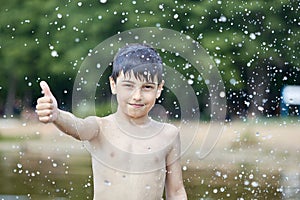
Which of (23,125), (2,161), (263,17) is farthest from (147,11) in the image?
(2,161)

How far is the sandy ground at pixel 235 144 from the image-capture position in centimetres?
841

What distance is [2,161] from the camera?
309 inches

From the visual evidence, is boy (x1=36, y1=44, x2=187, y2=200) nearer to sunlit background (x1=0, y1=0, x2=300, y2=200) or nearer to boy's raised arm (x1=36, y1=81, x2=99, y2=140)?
boy's raised arm (x1=36, y1=81, x2=99, y2=140)

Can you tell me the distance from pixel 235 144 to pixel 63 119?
787 cm

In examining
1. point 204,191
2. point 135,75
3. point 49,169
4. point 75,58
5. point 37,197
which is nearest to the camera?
point 135,75

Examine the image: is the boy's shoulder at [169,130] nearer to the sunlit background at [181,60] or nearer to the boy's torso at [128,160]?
the boy's torso at [128,160]

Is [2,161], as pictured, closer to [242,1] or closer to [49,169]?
[49,169]

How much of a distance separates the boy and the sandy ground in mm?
5616

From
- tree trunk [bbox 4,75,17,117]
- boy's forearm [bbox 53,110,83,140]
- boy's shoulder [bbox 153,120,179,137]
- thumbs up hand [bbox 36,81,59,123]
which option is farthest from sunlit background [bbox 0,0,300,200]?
thumbs up hand [bbox 36,81,59,123]

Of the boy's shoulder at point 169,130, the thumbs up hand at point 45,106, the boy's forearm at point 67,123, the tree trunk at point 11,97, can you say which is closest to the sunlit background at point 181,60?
the tree trunk at point 11,97

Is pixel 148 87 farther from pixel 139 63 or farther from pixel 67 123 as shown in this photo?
pixel 67 123

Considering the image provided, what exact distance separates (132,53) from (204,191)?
11.8 feet

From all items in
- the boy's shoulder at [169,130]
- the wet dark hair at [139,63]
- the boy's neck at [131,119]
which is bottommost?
the boy's shoulder at [169,130]

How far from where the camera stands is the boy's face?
2.25 metres
